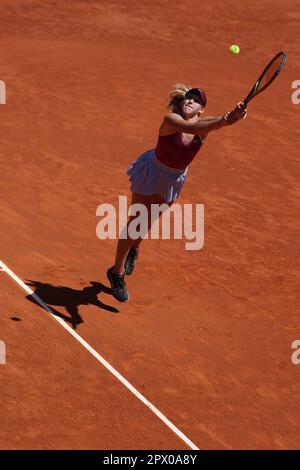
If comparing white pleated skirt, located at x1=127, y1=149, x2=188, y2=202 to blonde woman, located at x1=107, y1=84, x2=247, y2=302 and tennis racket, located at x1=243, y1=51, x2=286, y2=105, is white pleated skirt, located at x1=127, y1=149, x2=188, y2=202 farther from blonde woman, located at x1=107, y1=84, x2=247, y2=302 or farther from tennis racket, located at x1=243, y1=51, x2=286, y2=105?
tennis racket, located at x1=243, y1=51, x2=286, y2=105

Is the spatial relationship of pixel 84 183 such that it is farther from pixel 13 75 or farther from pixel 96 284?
pixel 13 75

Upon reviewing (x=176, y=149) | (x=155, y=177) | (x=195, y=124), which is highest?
(x=195, y=124)

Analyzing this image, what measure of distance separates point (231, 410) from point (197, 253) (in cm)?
312

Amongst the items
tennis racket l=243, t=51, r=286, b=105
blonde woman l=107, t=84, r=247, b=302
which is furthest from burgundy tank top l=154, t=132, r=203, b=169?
tennis racket l=243, t=51, r=286, b=105

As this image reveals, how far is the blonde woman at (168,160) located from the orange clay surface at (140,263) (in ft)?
1.81


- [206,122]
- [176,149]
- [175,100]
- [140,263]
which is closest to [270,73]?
[206,122]

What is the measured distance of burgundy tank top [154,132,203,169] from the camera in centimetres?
777

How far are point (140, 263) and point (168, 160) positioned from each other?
191 cm

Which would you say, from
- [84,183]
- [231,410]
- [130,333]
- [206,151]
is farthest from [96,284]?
[206,151]

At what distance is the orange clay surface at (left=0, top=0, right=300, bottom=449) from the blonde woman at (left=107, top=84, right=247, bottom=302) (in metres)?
0.55

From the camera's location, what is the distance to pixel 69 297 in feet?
27.4

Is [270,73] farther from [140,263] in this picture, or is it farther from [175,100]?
[140,263]

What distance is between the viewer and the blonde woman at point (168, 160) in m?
7.71

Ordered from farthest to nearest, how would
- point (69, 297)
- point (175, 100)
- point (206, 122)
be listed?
point (69, 297) → point (175, 100) → point (206, 122)
